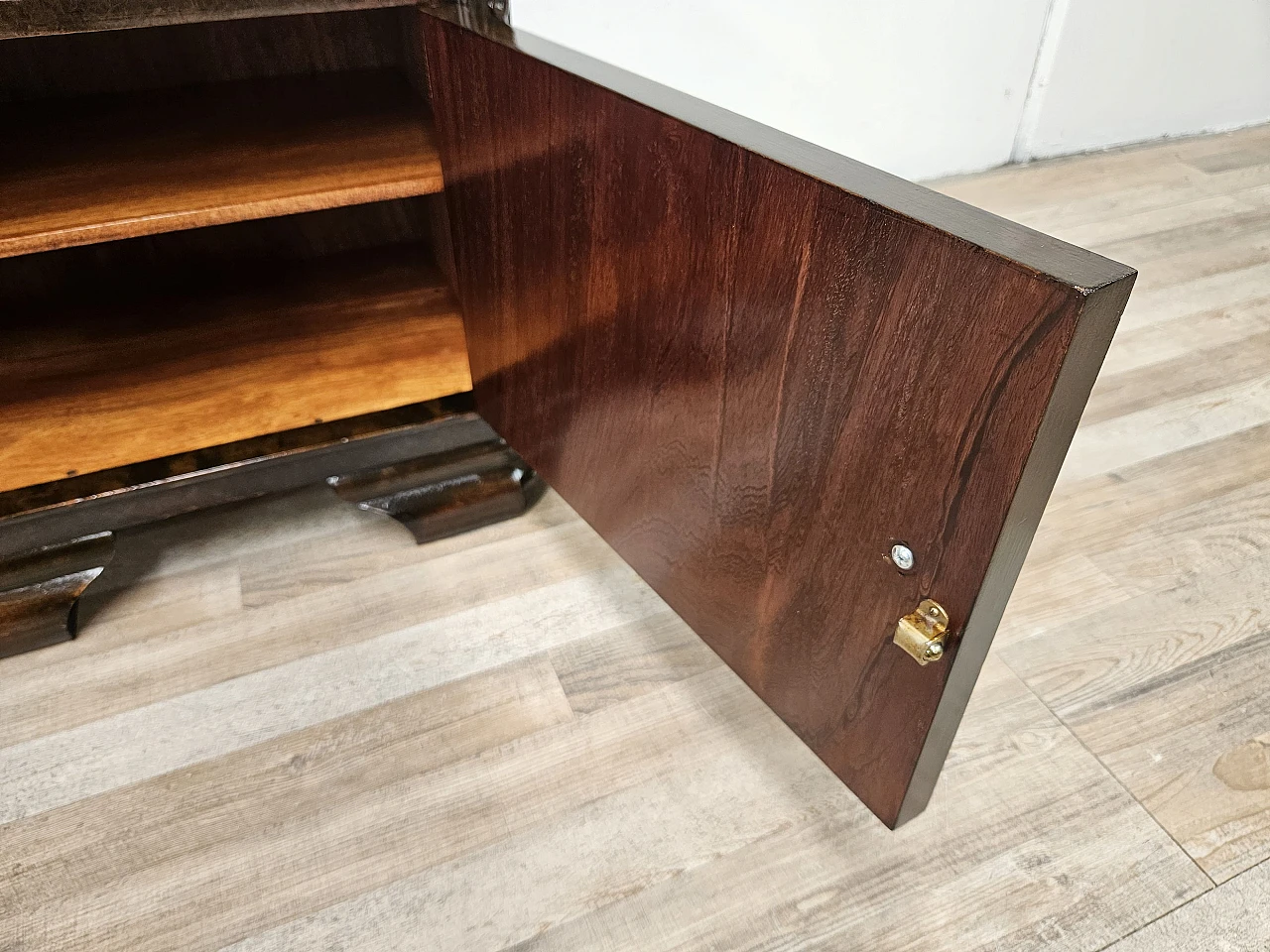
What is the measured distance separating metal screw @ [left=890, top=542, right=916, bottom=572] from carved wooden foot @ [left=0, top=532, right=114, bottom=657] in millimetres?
752

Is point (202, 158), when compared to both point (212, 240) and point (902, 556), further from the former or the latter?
point (902, 556)

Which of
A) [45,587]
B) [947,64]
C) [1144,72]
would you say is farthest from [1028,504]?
[1144,72]

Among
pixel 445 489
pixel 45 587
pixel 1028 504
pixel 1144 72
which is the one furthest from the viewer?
pixel 1144 72

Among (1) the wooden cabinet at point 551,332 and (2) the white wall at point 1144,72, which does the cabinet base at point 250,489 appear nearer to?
(1) the wooden cabinet at point 551,332

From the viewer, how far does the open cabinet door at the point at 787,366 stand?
1.18ft

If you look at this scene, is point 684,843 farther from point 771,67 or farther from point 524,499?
point 771,67

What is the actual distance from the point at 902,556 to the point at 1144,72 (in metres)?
2.03

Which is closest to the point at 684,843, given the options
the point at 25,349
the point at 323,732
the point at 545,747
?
the point at 545,747

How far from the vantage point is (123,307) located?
0.95 meters

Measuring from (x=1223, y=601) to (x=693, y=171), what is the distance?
2.55 ft

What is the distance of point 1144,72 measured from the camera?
1.91 metres

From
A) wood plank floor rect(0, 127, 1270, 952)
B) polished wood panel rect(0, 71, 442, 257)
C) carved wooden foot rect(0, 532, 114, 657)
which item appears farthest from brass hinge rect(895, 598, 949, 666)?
carved wooden foot rect(0, 532, 114, 657)

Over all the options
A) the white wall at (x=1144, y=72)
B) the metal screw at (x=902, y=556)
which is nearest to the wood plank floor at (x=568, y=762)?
the metal screw at (x=902, y=556)

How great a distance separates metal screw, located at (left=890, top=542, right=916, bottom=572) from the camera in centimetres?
43
